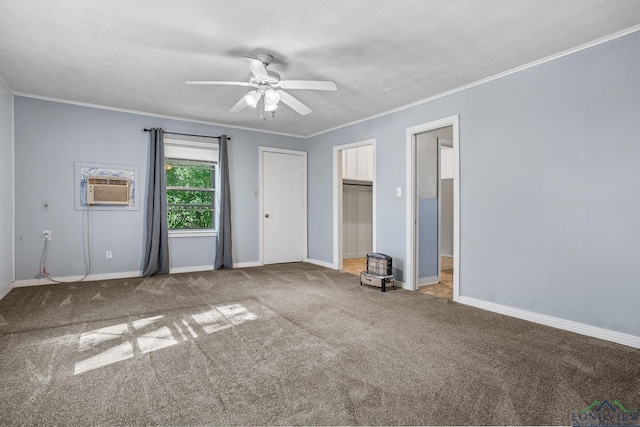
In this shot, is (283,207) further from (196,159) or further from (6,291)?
(6,291)

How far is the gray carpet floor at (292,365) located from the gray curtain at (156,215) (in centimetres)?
137

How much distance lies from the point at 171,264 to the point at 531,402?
5147 millimetres

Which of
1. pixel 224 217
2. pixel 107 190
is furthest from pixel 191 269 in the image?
pixel 107 190

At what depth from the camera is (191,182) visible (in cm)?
593

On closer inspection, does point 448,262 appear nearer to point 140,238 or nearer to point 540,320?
point 540,320

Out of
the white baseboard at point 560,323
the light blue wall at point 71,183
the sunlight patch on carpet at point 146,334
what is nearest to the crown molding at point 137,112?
the light blue wall at point 71,183

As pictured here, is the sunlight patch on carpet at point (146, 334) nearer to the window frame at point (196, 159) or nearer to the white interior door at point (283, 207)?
the window frame at point (196, 159)

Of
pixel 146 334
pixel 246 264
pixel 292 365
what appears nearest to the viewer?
pixel 292 365

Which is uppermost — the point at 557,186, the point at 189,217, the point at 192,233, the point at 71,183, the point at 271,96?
the point at 271,96

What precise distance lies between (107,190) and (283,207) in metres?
2.92

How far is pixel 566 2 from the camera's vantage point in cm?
240

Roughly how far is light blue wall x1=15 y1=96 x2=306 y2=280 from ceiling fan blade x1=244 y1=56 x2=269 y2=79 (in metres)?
3.11

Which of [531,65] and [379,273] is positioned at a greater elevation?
[531,65]

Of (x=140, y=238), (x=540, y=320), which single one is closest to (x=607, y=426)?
(x=540, y=320)
